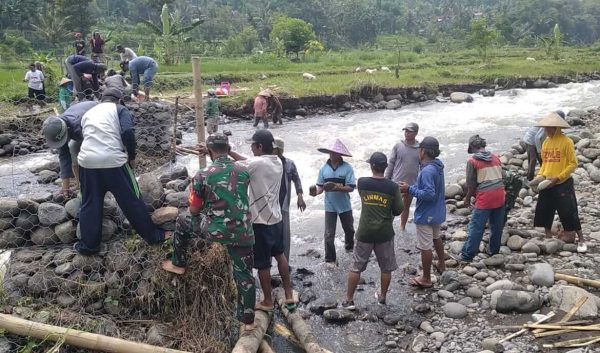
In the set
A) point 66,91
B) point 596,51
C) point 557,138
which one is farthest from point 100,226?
point 596,51

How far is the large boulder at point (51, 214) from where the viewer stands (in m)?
5.75

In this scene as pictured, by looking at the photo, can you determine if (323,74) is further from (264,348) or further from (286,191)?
(264,348)

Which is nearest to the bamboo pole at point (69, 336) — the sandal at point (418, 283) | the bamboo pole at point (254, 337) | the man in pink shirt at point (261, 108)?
the bamboo pole at point (254, 337)

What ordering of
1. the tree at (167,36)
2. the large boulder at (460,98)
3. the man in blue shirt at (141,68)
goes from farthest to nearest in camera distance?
the tree at (167,36)
the large boulder at (460,98)
the man in blue shirt at (141,68)

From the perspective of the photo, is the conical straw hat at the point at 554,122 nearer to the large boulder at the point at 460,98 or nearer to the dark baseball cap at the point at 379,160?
the dark baseball cap at the point at 379,160

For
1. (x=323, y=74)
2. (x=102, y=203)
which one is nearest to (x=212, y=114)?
(x=102, y=203)

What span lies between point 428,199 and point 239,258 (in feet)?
8.68

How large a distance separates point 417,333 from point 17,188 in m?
9.02

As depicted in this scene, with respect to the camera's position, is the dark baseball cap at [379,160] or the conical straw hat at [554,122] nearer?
the dark baseball cap at [379,160]

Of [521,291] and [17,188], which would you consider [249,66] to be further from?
[521,291]

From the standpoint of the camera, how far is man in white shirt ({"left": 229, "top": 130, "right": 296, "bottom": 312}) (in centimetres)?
525

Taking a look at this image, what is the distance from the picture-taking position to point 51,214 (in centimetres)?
576

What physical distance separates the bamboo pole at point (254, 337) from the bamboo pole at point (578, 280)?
368 centimetres

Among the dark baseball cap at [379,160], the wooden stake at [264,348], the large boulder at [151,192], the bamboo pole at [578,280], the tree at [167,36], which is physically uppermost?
the tree at [167,36]
